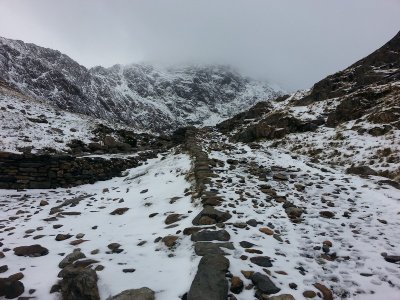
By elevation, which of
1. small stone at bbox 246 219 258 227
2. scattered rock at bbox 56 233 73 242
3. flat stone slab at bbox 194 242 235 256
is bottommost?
small stone at bbox 246 219 258 227

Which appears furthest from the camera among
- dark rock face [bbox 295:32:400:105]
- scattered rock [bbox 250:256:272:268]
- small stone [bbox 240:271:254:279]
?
dark rock face [bbox 295:32:400:105]

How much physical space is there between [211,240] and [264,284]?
75.7 inches

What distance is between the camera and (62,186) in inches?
667

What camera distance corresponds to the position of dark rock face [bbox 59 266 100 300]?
226 inches

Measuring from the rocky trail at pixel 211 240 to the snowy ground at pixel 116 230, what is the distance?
0.03 meters

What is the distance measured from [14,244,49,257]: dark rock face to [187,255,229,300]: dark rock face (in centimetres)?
390

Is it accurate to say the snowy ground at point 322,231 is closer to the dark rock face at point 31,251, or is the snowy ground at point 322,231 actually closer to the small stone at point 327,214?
the small stone at point 327,214

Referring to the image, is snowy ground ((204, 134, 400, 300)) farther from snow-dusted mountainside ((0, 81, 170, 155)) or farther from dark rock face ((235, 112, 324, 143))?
dark rock face ((235, 112, 324, 143))

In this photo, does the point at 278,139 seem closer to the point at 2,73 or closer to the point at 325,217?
the point at 325,217

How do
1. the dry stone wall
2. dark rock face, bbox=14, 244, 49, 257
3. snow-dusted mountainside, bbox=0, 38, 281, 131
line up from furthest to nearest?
snow-dusted mountainside, bbox=0, 38, 281, 131
the dry stone wall
dark rock face, bbox=14, 244, 49, 257

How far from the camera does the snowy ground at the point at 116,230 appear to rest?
6.30 metres

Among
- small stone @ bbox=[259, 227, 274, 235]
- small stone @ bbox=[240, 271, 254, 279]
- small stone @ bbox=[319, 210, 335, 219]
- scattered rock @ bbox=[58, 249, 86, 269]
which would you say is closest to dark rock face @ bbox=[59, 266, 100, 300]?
scattered rock @ bbox=[58, 249, 86, 269]

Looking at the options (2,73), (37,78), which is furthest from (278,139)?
(37,78)

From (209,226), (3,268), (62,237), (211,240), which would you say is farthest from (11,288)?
(209,226)
